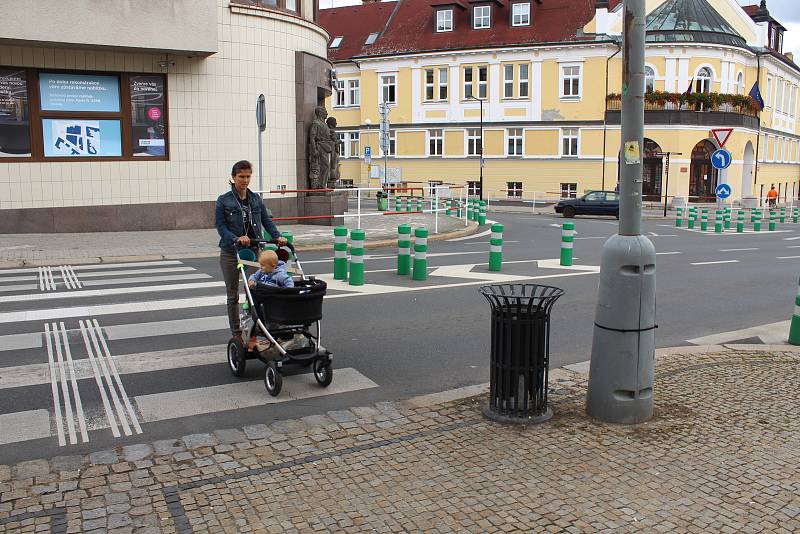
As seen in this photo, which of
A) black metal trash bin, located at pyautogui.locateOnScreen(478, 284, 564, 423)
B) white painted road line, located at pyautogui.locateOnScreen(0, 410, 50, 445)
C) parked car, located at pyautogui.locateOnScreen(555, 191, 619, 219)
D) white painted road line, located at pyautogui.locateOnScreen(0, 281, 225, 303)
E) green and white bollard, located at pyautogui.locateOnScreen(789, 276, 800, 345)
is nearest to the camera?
white painted road line, located at pyautogui.locateOnScreen(0, 410, 50, 445)

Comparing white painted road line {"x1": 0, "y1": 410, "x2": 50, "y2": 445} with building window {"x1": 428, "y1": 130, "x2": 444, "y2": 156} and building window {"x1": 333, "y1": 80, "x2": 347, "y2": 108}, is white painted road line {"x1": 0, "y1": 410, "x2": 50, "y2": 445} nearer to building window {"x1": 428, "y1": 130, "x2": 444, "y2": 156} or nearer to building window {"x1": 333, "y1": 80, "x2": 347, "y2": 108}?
building window {"x1": 428, "y1": 130, "x2": 444, "y2": 156}

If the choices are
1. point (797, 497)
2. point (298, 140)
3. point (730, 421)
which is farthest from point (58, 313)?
point (298, 140)

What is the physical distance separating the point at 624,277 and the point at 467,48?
46.4 m

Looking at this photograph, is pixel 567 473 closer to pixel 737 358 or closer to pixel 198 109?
pixel 737 358

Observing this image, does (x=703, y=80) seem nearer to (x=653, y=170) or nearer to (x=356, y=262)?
(x=653, y=170)

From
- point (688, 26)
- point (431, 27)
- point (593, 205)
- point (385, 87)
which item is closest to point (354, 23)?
point (385, 87)

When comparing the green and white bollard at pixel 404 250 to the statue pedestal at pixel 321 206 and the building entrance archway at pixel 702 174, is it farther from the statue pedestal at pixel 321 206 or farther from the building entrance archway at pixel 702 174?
the building entrance archway at pixel 702 174

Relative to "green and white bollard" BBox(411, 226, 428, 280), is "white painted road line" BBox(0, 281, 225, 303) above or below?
below

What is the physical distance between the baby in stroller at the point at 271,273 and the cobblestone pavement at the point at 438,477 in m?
1.37

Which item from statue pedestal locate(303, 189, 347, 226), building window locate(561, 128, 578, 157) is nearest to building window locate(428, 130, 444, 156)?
building window locate(561, 128, 578, 157)

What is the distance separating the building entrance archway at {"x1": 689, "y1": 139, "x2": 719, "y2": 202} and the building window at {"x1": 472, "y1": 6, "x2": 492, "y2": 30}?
15.7m

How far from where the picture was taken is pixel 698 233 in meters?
28.1

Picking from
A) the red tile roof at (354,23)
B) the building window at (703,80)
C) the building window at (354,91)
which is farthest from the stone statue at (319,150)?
the red tile roof at (354,23)

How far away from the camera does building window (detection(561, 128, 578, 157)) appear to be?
4838cm
